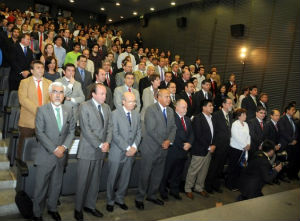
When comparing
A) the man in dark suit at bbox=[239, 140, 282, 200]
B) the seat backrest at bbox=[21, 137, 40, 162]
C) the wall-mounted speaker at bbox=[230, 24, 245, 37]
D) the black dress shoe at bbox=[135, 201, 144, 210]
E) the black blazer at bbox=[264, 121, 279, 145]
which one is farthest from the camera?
the wall-mounted speaker at bbox=[230, 24, 245, 37]

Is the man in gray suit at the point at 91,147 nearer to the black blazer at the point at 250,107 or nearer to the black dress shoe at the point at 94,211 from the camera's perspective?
the black dress shoe at the point at 94,211

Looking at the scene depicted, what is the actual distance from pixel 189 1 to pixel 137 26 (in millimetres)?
4804

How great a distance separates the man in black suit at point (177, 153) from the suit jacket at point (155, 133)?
0.20m

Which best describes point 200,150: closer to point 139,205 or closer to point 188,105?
point 139,205

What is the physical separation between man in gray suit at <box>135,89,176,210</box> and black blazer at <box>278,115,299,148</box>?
2.94m

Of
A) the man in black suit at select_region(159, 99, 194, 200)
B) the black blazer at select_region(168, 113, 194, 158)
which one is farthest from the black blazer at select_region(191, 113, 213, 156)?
the black blazer at select_region(168, 113, 194, 158)

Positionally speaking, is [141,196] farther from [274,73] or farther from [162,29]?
[162,29]

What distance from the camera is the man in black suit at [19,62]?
4.70 metres

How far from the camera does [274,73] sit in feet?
28.0

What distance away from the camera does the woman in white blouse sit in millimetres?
4771

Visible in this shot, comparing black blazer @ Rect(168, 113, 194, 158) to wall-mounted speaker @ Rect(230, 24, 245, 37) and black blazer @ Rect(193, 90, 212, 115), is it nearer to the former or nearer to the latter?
black blazer @ Rect(193, 90, 212, 115)

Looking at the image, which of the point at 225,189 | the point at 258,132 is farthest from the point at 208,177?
the point at 258,132

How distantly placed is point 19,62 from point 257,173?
169 inches

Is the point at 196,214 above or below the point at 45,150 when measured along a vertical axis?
above
